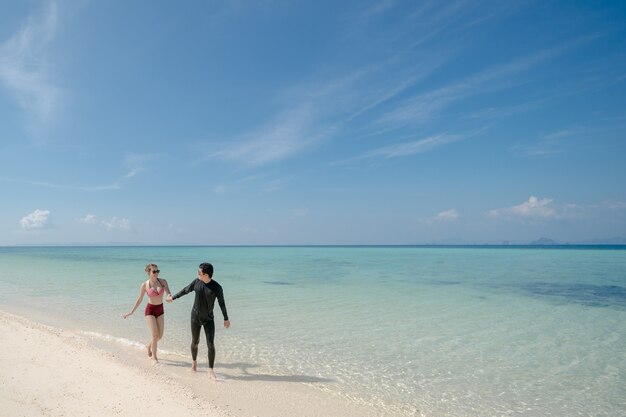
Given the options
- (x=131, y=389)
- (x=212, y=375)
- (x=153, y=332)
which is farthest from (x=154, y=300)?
(x=131, y=389)

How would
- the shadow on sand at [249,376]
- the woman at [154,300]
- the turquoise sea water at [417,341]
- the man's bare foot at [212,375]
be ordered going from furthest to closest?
the woman at [154,300], the shadow on sand at [249,376], the man's bare foot at [212,375], the turquoise sea water at [417,341]

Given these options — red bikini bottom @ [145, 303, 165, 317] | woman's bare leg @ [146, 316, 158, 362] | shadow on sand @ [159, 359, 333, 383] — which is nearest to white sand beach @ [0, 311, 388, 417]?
shadow on sand @ [159, 359, 333, 383]

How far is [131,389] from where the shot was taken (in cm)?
555

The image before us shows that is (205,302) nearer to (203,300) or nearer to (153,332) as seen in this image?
(203,300)

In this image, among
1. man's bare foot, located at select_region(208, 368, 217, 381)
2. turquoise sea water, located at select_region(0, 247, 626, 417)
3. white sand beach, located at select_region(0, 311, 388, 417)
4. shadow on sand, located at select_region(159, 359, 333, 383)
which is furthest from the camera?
shadow on sand, located at select_region(159, 359, 333, 383)

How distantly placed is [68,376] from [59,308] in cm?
988

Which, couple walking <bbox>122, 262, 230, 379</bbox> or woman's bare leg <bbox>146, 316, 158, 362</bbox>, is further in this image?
woman's bare leg <bbox>146, 316, 158, 362</bbox>

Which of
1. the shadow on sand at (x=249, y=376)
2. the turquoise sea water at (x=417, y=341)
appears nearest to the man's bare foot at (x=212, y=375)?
the shadow on sand at (x=249, y=376)

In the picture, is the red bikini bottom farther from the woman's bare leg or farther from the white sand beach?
the white sand beach

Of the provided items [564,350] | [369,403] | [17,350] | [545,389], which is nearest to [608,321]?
[564,350]

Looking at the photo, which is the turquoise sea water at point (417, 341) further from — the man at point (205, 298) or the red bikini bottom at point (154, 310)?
the man at point (205, 298)

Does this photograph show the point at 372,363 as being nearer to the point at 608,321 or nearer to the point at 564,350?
the point at 564,350

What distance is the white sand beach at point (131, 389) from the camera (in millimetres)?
4945

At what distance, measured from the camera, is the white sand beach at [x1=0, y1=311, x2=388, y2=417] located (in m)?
4.95
